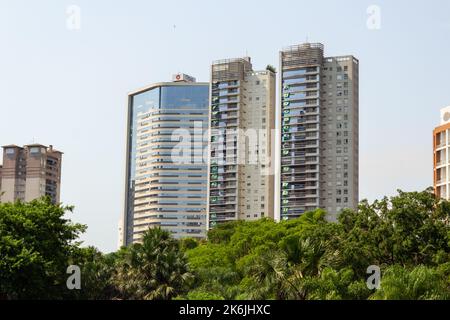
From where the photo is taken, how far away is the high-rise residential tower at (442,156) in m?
87.1

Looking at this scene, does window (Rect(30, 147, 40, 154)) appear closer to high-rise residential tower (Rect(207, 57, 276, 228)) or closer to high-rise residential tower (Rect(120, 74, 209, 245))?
high-rise residential tower (Rect(120, 74, 209, 245))

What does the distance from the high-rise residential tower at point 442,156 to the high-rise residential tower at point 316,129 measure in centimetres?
2913

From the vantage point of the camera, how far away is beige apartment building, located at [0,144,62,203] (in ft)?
574

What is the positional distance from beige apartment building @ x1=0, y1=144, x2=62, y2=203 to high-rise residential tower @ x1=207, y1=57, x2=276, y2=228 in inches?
2299

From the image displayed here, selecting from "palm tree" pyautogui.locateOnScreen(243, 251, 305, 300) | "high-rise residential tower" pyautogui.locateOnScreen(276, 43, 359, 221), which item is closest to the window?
"high-rise residential tower" pyautogui.locateOnScreen(276, 43, 359, 221)

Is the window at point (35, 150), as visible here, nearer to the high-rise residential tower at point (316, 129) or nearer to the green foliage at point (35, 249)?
the high-rise residential tower at point (316, 129)

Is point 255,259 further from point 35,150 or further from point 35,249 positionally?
point 35,150

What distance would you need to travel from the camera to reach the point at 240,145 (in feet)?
429
